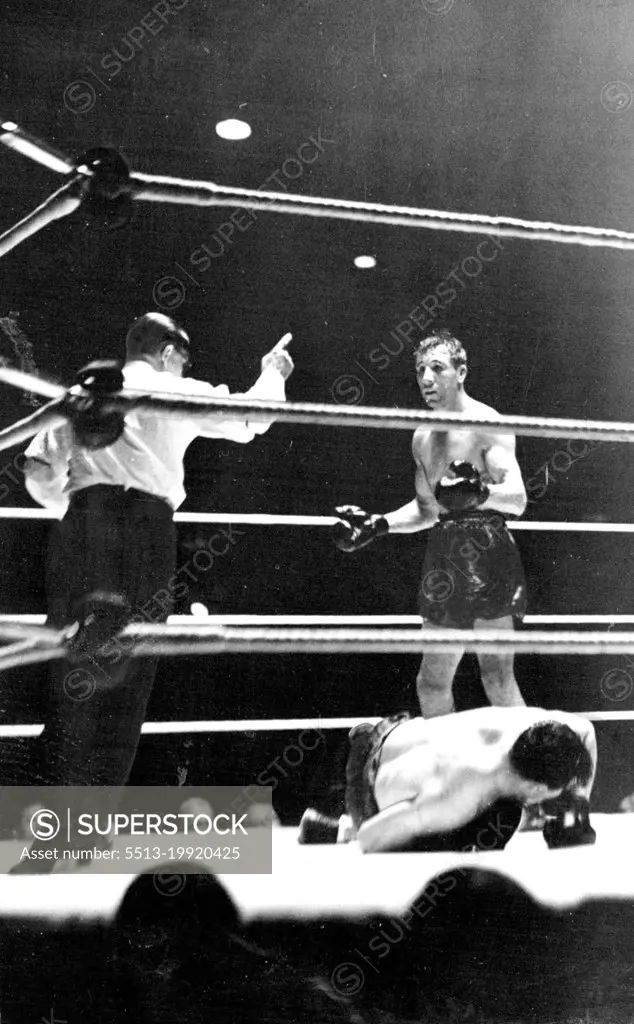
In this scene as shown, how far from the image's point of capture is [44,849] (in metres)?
1.06

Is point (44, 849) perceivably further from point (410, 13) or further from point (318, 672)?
point (410, 13)

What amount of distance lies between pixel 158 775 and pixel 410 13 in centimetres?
116

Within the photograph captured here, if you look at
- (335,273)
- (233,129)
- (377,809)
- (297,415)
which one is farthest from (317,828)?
(233,129)

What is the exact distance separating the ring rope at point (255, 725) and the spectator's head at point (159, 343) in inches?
19.3

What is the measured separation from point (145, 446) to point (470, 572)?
0.52m

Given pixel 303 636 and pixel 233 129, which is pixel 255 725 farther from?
pixel 233 129

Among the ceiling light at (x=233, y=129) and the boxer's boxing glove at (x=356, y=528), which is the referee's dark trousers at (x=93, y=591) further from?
the ceiling light at (x=233, y=129)

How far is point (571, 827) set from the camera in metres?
1.00

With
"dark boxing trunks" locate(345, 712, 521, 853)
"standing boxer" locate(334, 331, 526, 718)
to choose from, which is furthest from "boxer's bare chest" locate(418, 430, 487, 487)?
"dark boxing trunks" locate(345, 712, 521, 853)

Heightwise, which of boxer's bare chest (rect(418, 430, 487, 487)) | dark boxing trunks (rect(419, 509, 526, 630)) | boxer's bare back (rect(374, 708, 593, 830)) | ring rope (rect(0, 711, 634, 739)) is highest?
boxer's bare chest (rect(418, 430, 487, 487))

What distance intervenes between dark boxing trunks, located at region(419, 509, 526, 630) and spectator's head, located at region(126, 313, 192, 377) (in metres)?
0.46

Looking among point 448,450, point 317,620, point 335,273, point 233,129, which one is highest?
point 233,129

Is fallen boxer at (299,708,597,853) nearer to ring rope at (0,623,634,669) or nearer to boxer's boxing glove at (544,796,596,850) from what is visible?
boxer's boxing glove at (544,796,596,850)

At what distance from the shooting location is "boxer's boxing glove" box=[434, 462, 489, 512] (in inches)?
49.6
